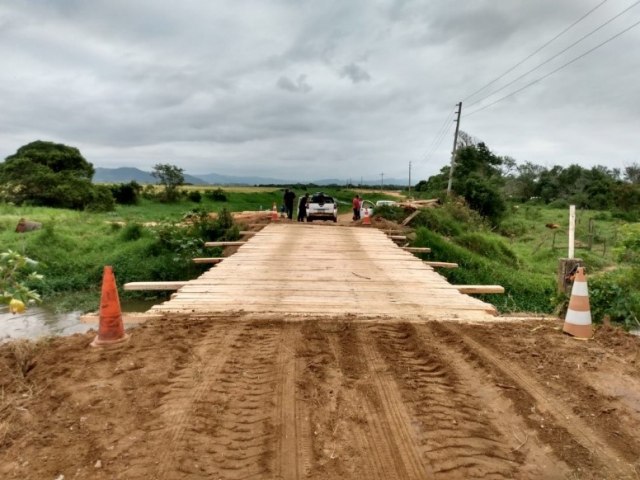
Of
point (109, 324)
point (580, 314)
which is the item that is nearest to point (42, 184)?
point (109, 324)

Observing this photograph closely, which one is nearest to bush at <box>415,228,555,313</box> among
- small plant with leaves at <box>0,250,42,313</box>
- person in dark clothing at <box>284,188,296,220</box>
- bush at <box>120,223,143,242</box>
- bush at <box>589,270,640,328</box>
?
person in dark clothing at <box>284,188,296,220</box>

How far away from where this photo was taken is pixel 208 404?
342 centimetres

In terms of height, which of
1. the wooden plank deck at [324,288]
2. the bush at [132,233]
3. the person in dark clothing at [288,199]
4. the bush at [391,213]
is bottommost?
the bush at [132,233]

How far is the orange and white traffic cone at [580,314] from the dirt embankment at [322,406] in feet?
0.53

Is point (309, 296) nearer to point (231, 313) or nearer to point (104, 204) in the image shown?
point (231, 313)

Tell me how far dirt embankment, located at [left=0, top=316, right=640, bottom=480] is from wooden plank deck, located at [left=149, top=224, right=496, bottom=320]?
2.80 feet

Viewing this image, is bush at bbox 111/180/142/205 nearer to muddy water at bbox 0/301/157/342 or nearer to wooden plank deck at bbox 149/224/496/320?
muddy water at bbox 0/301/157/342

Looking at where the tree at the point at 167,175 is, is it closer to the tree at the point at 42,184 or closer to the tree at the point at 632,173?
the tree at the point at 42,184

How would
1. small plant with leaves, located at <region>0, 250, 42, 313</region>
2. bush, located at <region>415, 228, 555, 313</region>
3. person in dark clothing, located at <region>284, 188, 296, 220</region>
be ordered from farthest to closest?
person in dark clothing, located at <region>284, 188, 296, 220</region>, bush, located at <region>415, 228, 555, 313</region>, small plant with leaves, located at <region>0, 250, 42, 313</region>

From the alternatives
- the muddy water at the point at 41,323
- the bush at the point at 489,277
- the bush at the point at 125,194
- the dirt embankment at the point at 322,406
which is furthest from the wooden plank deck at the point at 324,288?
the bush at the point at 125,194

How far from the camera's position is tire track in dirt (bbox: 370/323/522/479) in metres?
2.76

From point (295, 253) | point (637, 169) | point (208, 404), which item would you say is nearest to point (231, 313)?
point (208, 404)

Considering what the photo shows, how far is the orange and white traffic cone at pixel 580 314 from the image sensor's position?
4.85 m

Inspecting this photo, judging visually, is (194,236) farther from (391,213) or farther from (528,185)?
(528,185)
